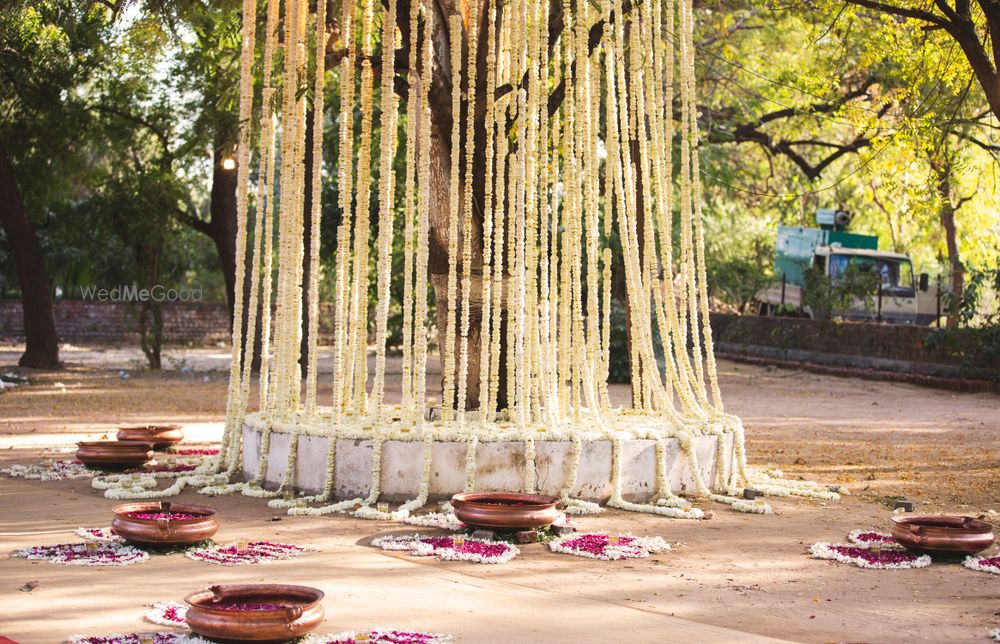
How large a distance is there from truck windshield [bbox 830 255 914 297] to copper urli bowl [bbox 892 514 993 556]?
1719 centimetres

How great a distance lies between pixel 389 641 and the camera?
12.9 ft

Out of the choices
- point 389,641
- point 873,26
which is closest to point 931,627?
point 389,641

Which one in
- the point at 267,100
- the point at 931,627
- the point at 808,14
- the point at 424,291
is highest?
the point at 808,14

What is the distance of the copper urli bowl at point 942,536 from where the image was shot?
5.61m

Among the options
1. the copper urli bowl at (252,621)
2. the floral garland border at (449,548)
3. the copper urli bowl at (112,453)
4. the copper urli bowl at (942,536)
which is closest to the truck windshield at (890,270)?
the copper urli bowl at (112,453)

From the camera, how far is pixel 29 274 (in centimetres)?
1783

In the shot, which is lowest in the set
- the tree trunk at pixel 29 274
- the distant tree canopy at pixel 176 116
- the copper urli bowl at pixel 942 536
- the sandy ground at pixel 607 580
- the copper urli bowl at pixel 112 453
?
the sandy ground at pixel 607 580

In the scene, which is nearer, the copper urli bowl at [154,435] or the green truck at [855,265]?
the copper urli bowl at [154,435]

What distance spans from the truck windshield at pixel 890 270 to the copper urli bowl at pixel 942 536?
1719 cm

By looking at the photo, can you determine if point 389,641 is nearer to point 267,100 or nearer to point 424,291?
point 424,291

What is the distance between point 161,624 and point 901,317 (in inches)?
792

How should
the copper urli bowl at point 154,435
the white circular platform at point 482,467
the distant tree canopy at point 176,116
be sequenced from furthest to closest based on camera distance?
the distant tree canopy at point 176,116 < the copper urli bowl at point 154,435 < the white circular platform at point 482,467

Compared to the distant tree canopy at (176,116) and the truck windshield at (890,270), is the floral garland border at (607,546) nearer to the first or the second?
the distant tree canopy at (176,116)

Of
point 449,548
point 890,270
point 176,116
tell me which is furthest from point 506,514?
point 890,270
